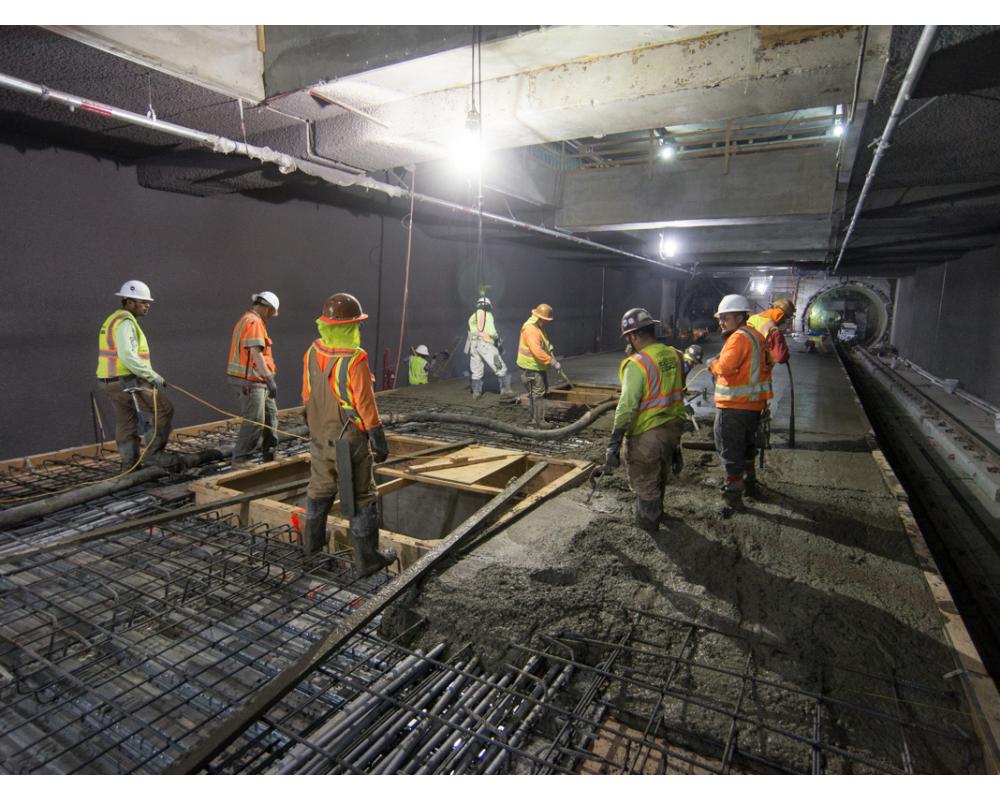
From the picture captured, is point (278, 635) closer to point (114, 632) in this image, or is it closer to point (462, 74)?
point (114, 632)

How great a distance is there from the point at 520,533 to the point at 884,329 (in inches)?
1155

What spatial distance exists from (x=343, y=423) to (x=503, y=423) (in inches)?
148

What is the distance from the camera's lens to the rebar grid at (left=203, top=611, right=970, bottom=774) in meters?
2.14

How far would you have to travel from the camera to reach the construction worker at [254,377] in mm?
5637

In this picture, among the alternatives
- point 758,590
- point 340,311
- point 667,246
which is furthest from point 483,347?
point 667,246

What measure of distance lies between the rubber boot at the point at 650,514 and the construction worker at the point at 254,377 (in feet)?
13.0

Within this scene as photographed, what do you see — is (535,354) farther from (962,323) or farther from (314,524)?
(962,323)

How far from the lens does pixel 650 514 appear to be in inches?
164

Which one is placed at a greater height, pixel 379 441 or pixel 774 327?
pixel 774 327

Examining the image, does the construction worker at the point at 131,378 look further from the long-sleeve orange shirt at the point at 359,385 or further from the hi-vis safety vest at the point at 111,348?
the long-sleeve orange shirt at the point at 359,385

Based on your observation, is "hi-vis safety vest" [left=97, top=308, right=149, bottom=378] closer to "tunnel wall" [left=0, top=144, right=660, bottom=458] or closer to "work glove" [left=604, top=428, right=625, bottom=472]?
"tunnel wall" [left=0, top=144, right=660, bottom=458]

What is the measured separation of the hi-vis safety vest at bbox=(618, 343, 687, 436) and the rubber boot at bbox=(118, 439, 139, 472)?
4.97 m

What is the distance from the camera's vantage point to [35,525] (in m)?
4.47
